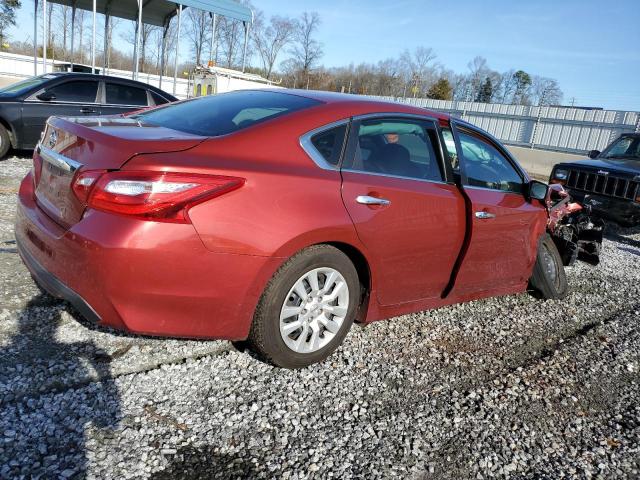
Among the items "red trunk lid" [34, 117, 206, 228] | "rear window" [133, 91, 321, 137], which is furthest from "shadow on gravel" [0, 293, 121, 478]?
"rear window" [133, 91, 321, 137]

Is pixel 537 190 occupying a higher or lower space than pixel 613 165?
lower

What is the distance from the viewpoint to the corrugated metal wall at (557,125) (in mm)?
20250

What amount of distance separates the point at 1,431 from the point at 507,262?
365 cm

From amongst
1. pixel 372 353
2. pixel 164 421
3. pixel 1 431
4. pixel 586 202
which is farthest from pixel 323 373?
pixel 586 202

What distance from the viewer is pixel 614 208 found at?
317 inches

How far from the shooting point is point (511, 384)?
11.0 feet

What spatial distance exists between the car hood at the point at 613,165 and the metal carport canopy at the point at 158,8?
13478 mm

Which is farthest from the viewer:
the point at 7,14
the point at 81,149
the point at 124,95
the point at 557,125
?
the point at 7,14

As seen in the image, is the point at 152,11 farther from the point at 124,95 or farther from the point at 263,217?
the point at 263,217

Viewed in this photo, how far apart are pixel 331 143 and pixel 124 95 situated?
762cm

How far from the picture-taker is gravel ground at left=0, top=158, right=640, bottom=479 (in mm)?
2320

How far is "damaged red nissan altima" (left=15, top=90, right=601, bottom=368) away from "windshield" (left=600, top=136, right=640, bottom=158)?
6720mm

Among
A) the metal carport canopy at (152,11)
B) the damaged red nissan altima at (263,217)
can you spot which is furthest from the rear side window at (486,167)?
the metal carport canopy at (152,11)

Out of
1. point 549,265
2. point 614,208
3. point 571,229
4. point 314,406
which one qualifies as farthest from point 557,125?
point 314,406
